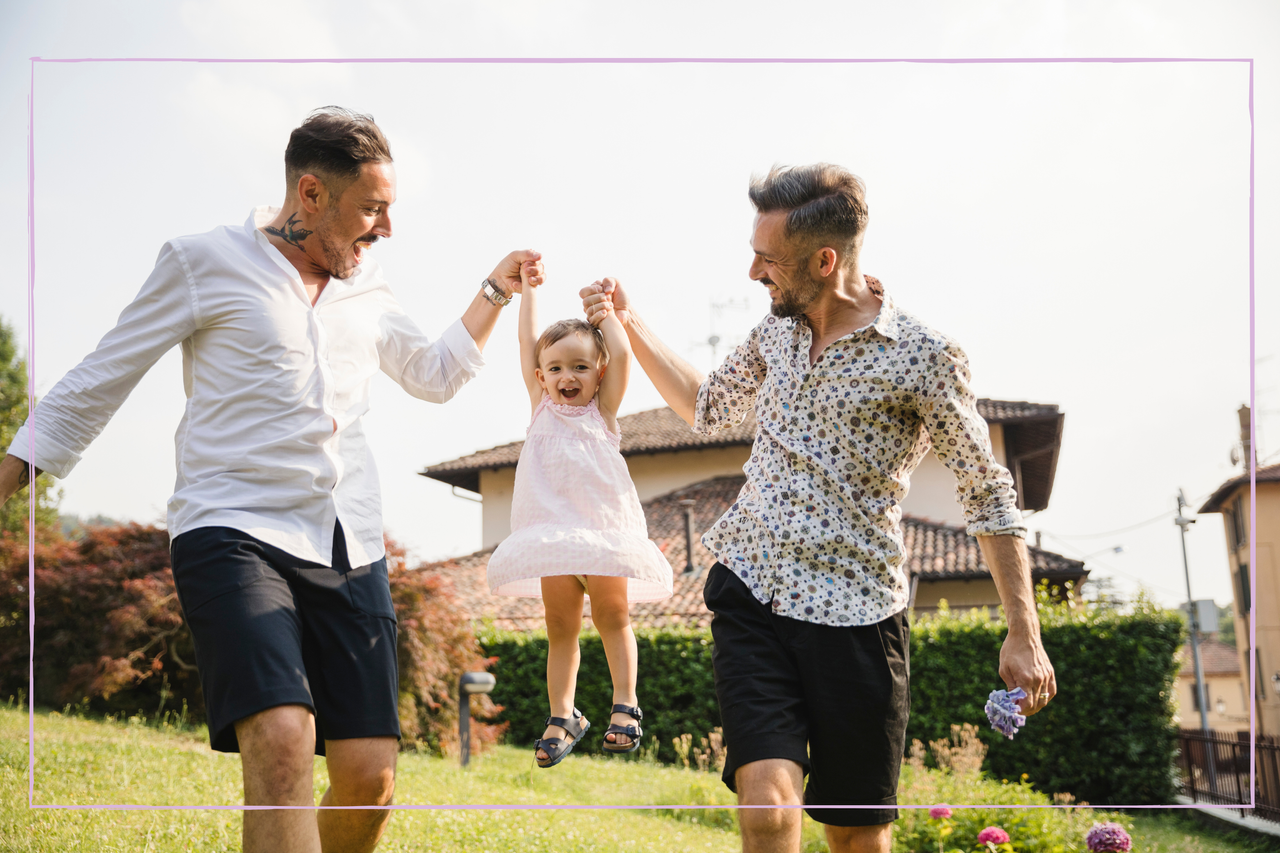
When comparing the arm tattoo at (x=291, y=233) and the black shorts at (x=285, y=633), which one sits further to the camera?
the arm tattoo at (x=291, y=233)

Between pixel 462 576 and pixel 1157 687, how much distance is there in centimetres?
867

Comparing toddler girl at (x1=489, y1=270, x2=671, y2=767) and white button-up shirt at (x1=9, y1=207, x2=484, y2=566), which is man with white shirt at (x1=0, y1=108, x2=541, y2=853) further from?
toddler girl at (x1=489, y1=270, x2=671, y2=767)

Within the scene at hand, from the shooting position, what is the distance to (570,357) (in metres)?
3.36

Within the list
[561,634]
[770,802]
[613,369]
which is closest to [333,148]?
[613,369]

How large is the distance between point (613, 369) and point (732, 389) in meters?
0.43

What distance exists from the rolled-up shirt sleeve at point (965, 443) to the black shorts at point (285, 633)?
159 centimetres

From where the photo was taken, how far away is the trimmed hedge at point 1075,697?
488 inches

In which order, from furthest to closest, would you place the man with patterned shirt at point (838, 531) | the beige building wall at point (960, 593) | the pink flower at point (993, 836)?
1. the beige building wall at point (960, 593)
2. the pink flower at point (993, 836)
3. the man with patterned shirt at point (838, 531)

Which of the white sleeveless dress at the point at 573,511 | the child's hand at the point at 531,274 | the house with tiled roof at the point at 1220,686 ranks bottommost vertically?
the house with tiled roof at the point at 1220,686

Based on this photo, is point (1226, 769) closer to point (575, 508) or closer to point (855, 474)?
point (575, 508)

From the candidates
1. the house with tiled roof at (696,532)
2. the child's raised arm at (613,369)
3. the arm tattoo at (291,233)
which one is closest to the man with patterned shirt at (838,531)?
the child's raised arm at (613,369)

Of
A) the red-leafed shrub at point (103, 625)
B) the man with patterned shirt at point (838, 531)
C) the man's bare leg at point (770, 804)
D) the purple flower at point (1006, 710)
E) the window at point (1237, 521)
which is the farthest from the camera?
the red-leafed shrub at point (103, 625)

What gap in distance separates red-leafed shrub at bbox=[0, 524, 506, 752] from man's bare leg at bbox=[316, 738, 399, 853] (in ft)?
25.8

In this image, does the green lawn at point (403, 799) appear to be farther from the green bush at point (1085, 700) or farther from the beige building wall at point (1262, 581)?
the beige building wall at point (1262, 581)
